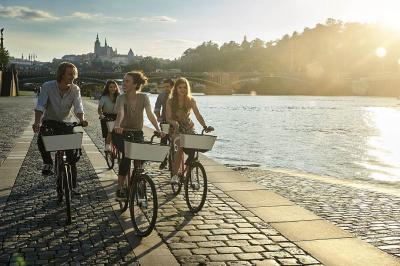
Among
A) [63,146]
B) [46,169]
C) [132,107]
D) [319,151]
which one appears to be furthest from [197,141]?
[319,151]

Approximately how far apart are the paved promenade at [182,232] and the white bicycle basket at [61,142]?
2.90ft

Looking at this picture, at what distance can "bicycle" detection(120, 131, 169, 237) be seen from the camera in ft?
15.8

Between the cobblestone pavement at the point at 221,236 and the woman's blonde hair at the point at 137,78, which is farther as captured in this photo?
the woman's blonde hair at the point at 137,78

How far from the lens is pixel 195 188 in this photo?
619cm

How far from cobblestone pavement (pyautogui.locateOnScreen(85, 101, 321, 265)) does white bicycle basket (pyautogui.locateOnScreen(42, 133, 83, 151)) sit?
132cm

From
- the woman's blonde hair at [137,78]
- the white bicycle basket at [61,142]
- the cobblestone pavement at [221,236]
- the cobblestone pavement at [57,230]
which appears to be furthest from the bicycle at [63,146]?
the cobblestone pavement at [221,236]

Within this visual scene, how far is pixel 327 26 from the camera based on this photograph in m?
126

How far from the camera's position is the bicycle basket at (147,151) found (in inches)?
188

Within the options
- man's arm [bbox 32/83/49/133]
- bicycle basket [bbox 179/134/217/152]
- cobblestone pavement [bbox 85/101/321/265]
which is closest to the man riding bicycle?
man's arm [bbox 32/83/49/133]

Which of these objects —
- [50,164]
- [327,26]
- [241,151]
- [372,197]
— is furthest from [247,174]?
[327,26]

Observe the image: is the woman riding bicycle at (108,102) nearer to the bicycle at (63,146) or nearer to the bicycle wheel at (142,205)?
the bicycle at (63,146)

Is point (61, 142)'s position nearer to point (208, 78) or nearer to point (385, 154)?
point (385, 154)

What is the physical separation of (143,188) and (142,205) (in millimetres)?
182

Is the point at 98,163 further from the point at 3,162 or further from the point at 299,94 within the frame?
the point at 299,94
